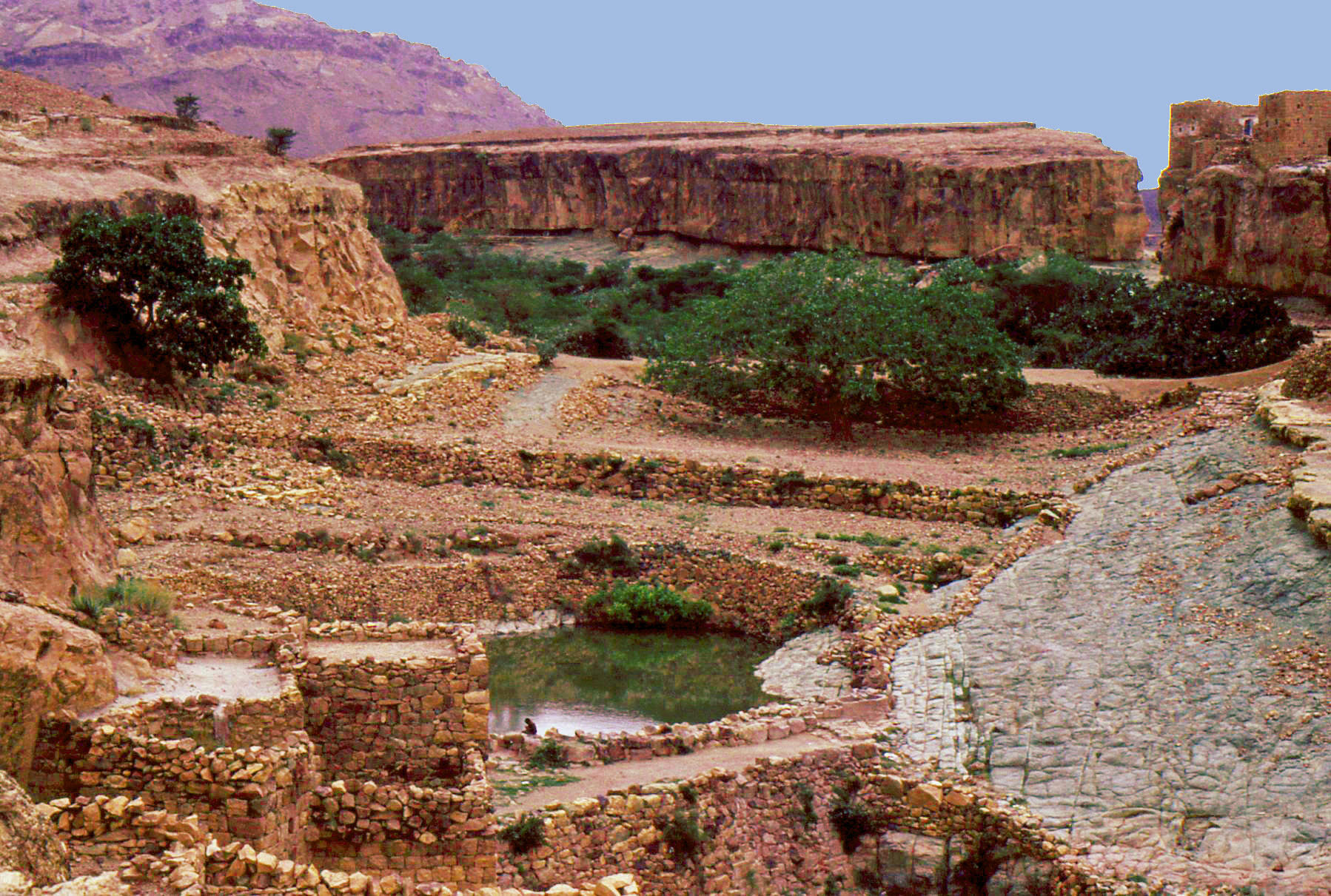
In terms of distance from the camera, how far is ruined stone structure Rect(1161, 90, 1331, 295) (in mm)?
28906

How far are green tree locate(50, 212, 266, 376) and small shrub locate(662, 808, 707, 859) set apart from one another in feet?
54.9

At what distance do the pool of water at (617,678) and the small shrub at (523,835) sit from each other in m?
4.96

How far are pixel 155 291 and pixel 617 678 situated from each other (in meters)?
11.8

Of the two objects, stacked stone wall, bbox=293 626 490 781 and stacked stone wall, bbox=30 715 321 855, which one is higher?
stacked stone wall, bbox=30 715 321 855

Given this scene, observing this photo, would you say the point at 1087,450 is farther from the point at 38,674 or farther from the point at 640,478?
the point at 38,674

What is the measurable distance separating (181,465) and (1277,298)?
24.7m

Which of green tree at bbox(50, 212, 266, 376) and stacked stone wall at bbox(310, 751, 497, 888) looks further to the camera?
green tree at bbox(50, 212, 266, 376)

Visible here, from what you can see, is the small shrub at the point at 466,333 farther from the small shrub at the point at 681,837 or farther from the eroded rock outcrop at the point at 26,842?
the eroded rock outcrop at the point at 26,842

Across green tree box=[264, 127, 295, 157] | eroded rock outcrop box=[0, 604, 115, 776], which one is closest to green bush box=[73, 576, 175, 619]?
eroded rock outcrop box=[0, 604, 115, 776]

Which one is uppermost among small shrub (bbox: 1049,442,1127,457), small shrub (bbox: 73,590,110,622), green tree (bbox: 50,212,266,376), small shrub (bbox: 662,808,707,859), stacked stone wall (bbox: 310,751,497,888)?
green tree (bbox: 50,212,266,376)

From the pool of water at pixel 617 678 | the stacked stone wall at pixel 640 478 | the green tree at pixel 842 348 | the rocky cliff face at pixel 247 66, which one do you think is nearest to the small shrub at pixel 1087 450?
the green tree at pixel 842 348

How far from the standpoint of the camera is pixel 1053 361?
132 ft

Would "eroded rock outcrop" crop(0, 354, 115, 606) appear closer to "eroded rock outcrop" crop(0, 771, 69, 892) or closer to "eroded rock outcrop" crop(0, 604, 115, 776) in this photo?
"eroded rock outcrop" crop(0, 604, 115, 776)

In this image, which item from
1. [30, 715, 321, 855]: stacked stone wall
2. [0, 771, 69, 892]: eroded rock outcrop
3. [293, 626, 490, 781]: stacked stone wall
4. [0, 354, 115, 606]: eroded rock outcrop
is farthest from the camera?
[293, 626, 490, 781]: stacked stone wall
